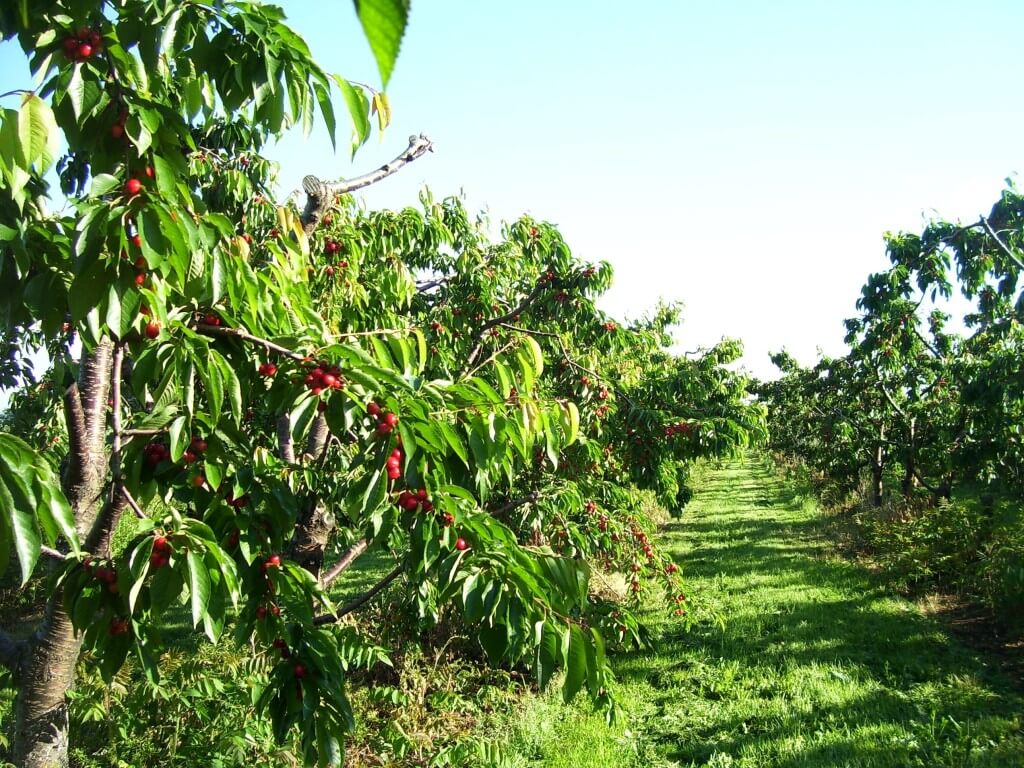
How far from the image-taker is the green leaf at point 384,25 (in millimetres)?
274

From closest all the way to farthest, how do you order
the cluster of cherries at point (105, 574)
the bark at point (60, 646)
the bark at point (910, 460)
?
the cluster of cherries at point (105, 574) < the bark at point (60, 646) < the bark at point (910, 460)

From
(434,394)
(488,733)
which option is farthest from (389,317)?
(488,733)

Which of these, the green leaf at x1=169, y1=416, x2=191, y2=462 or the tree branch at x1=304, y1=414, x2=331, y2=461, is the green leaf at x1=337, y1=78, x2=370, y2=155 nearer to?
the green leaf at x1=169, y1=416, x2=191, y2=462

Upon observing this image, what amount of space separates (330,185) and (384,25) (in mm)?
3511

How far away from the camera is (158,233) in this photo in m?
1.38

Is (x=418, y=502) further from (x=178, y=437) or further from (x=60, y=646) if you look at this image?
(x=60, y=646)

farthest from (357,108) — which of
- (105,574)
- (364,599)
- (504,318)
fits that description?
(504,318)

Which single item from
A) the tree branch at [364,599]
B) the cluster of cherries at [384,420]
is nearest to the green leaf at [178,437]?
the cluster of cherries at [384,420]

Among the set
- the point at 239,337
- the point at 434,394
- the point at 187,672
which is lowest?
the point at 187,672

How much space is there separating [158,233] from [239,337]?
1.63 feet

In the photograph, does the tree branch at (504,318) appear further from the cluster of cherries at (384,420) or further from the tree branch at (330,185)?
the cluster of cherries at (384,420)

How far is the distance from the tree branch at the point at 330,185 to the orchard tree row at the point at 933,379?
488cm

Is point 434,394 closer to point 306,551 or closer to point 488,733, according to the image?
point 306,551

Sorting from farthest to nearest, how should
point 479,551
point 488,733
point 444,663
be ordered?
point 444,663
point 488,733
point 479,551
